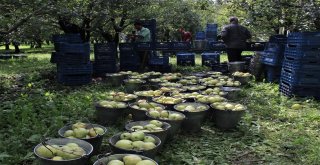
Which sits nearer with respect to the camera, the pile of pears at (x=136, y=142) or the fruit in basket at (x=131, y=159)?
the fruit in basket at (x=131, y=159)

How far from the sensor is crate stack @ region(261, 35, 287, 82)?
9.27m

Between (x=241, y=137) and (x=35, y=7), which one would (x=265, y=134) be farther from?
(x=35, y=7)

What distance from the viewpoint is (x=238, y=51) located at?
460 inches

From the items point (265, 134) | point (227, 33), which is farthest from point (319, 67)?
point (227, 33)

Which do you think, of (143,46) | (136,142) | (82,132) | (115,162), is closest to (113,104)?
(82,132)

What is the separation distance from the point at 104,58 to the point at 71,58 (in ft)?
5.33

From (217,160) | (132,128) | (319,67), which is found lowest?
(217,160)

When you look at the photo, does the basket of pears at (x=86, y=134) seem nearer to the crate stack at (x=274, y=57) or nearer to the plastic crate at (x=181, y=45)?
the crate stack at (x=274, y=57)

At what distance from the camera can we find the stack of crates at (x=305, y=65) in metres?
7.60

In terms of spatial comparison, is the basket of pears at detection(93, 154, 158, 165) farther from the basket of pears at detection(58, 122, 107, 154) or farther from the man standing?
the man standing

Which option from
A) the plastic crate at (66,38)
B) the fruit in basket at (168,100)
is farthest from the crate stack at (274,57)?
the plastic crate at (66,38)

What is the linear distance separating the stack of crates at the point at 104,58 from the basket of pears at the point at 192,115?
5650mm

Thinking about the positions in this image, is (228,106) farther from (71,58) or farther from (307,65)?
(71,58)

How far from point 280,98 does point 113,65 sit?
5.19 meters
